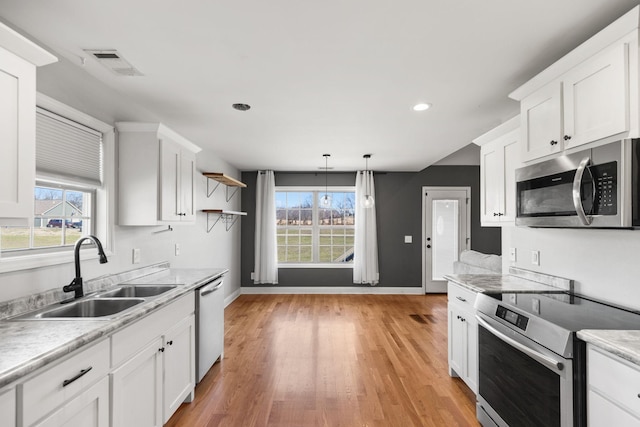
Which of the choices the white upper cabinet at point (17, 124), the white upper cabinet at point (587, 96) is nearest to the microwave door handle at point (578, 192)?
the white upper cabinet at point (587, 96)

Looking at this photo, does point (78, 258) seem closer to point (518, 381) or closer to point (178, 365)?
point (178, 365)

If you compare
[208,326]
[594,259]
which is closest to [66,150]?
[208,326]

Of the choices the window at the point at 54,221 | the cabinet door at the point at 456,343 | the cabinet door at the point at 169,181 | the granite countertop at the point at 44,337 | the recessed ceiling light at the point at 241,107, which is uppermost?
the recessed ceiling light at the point at 241,107

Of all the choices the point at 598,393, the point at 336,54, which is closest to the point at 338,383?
the point at 598,393

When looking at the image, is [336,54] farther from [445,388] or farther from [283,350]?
[283,350]

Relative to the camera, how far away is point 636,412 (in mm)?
1229

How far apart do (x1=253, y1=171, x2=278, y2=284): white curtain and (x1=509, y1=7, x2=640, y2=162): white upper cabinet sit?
15.5 ft

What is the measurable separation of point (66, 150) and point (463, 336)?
322 centimetres

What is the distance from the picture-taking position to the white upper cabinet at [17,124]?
1.36 metres

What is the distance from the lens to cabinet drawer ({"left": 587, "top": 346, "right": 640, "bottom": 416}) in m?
Answer: 1.24

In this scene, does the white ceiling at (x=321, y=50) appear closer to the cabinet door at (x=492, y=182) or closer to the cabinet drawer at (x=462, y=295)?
the cabinet door at (x=492, y=182)

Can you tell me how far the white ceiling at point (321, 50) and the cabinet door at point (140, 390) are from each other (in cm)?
177

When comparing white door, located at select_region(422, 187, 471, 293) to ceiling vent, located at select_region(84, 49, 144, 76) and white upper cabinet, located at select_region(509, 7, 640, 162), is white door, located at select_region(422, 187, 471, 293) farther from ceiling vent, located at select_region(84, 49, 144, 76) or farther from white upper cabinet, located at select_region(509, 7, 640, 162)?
ceiling vent, located at select_region(84, 49, 144, 76)

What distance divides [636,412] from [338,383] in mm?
2091
